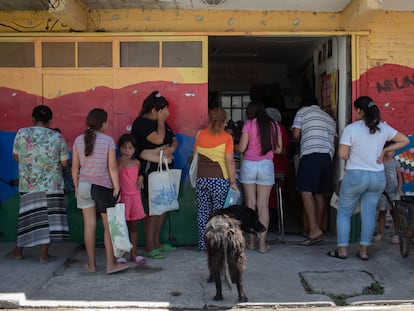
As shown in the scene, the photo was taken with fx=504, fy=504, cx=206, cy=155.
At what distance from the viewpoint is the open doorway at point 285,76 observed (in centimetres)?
682

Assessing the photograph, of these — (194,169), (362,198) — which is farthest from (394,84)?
(194,169)

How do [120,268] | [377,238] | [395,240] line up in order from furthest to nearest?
[377,238] → [395,240] → [120,268]

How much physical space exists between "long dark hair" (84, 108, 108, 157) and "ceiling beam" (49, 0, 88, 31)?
133 centimetres

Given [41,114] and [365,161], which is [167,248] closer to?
[41,114]

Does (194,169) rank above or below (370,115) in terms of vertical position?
below

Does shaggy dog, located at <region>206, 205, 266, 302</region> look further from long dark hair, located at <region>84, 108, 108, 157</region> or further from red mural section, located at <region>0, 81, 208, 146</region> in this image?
red mural section, located at <region>0, 81, 208, 146</region>

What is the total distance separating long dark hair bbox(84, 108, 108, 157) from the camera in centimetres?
509

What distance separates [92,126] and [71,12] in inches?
59.5

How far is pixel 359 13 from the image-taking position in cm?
582

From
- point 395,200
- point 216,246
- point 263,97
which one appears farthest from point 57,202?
point 263,97

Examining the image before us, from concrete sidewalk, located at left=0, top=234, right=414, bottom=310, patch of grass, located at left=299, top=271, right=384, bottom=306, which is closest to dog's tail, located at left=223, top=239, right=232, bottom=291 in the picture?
concrete sidewalk, located at left=0, top=234, right=414, bottom=310

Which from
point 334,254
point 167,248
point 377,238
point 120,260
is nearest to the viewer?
point 120,260

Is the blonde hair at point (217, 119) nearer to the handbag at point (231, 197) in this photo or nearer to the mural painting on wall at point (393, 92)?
the handbag at point (231, 197)

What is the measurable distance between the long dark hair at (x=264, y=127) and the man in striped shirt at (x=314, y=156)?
53 cm
